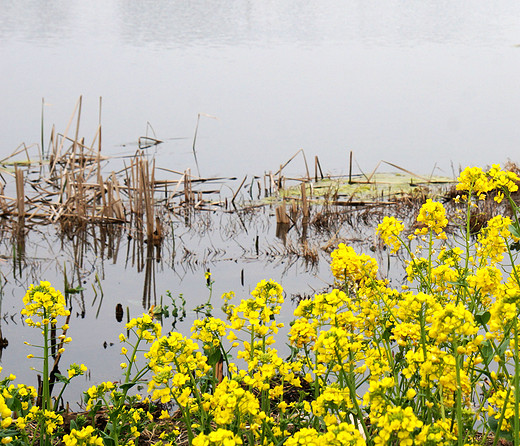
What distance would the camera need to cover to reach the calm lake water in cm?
591

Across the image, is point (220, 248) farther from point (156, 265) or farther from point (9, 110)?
point (9, 110)

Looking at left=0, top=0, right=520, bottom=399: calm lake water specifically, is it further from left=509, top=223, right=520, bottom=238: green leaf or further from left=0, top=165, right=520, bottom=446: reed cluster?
left=509, top=223, right=520, bottom=238: green leaf

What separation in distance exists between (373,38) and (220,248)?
59.2ft

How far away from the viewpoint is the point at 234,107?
42.6ft

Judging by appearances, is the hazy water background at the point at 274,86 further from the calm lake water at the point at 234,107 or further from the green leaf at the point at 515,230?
the green leaf at the point at 515,230

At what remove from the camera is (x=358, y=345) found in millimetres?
2111

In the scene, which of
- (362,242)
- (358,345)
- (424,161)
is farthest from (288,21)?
(358,345)

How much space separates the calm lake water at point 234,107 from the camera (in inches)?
233

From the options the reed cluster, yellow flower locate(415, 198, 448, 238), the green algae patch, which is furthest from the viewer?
the green algae patch

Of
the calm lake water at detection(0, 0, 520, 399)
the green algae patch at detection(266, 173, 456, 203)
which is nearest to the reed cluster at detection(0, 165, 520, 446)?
the calm lake water at detection(0, 0, 520, 399)

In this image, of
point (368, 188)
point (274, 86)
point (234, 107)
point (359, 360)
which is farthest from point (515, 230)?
point (274, 86)

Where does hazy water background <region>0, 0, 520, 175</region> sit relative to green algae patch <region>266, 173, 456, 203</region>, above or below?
above

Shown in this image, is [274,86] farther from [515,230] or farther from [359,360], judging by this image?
[359,360]

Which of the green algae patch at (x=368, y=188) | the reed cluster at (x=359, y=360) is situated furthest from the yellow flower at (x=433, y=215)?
the green algae patch at (x=368, y=188)
